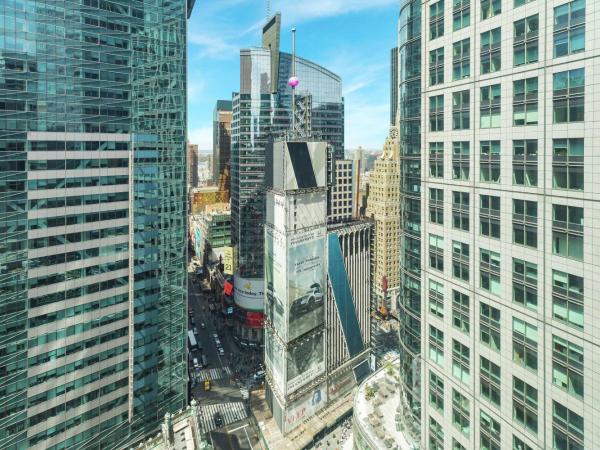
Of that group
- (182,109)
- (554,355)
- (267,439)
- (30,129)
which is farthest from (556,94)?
(267,439)

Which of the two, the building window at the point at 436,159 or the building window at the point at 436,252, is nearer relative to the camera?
the building window at the point at 436,159

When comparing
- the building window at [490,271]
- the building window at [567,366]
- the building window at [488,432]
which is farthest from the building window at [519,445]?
the building window at [490,271]

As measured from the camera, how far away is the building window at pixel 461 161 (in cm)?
4091

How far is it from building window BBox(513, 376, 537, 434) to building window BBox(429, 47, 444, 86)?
30.7 metres

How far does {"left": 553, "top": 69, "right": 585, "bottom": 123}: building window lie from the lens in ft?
100

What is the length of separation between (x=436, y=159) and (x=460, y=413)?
2714cm

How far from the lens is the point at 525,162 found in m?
35.0

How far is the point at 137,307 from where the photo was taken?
6831cm

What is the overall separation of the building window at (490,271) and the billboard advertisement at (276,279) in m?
45.6

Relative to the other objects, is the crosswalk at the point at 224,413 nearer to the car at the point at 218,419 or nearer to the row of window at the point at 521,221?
the car at the point at 218,419

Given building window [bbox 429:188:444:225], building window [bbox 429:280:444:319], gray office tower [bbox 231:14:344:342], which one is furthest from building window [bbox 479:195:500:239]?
gray office tower [bbox 231:14:344:342]

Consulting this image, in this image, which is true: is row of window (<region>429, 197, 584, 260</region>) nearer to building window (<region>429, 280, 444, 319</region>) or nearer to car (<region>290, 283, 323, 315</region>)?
building window (<region>429, 280, 444, 319</region>)

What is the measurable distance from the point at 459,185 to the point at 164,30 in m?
55.7

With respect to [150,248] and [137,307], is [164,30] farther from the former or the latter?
[137,307]
